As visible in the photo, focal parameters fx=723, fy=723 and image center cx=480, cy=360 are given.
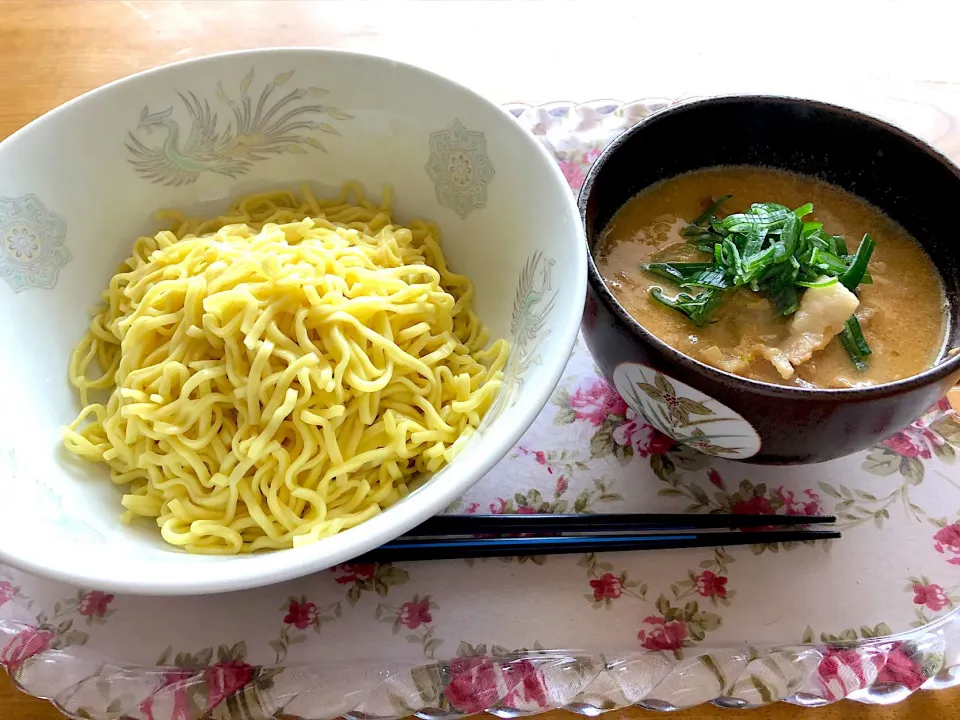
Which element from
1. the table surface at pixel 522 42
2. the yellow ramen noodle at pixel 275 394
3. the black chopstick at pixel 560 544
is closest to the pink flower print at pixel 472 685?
the black chopstick at pixel 560 544

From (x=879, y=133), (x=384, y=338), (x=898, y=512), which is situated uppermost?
(x=879, y=133)

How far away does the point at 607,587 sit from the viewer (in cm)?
114

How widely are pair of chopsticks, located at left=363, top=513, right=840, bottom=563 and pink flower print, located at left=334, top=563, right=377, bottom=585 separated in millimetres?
31

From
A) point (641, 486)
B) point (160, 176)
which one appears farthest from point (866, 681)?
point (160, 176)

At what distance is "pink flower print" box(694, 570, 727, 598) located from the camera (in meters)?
1.14

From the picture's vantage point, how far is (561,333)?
1054mm

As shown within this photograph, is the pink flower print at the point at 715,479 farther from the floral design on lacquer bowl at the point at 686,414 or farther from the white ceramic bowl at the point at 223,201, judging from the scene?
the white ceramic bowl at the point at 223,201

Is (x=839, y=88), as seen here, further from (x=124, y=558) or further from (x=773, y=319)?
(x=124, y=558)

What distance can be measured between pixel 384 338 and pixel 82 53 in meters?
1.54

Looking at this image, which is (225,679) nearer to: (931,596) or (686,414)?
(686,414)

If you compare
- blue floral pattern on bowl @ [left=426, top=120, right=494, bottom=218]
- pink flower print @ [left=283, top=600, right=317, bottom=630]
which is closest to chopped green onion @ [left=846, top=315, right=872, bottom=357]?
blue floral pattern on bowl @ [left=426, top=120, right=494, bottom=218]

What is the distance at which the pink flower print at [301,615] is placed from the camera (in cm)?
111

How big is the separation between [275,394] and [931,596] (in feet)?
3.55

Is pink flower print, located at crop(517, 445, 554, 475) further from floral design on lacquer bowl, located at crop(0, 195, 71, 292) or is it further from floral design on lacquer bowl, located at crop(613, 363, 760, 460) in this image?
floral design on lacquer bowl, located at crop(0, 195, 71, 292)
